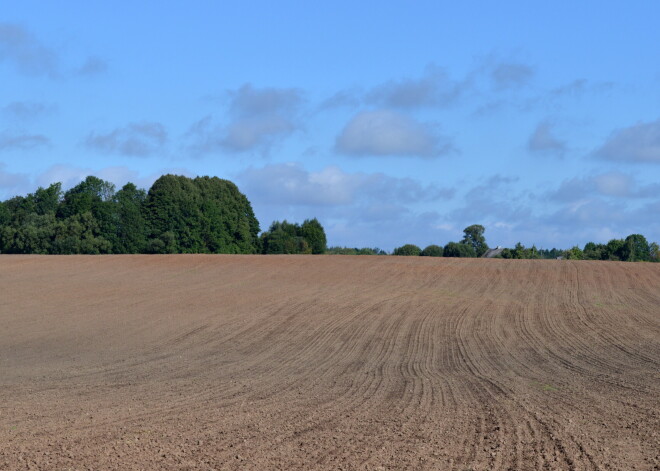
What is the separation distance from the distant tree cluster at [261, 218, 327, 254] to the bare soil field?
42862mm

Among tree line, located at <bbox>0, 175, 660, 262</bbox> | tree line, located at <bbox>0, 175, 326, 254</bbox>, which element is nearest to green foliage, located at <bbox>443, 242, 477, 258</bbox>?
tree line, located at <bbox>0, 175, 660, 262</bbox>

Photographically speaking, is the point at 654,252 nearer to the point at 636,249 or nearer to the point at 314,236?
the point at 636,249

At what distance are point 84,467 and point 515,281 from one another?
35.1 m

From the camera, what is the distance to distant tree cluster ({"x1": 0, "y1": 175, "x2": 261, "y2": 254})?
8031 centimetres

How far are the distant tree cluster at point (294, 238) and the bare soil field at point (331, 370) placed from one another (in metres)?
42.9

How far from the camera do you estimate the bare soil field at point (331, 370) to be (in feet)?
30.8

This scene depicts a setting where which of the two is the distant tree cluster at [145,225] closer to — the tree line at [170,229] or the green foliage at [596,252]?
the tree line at [170,229]

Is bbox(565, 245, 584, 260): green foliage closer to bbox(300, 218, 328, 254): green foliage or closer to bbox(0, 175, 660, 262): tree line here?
bbox(0, 175, 660, 262): tree line

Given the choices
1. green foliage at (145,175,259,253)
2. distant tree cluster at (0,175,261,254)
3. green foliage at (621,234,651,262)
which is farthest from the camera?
green foliage at (145,175,259,253)

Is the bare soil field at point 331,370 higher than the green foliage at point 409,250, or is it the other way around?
the green foliage at point 409,250

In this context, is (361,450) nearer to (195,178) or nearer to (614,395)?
(614,395)

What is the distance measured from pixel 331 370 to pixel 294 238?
236 ft

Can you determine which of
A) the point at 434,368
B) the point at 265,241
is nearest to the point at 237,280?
the point at 434,368

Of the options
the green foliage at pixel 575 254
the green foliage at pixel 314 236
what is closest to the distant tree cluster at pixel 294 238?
the green foliage at pixel 314 236
